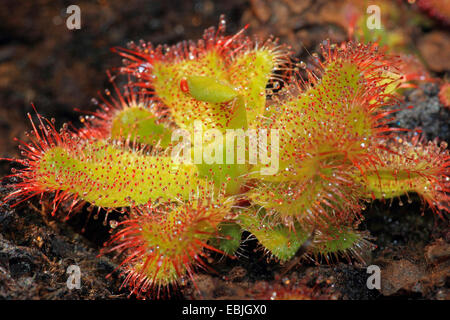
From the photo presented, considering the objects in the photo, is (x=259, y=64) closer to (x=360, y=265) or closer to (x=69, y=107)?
(x=360, y=265)

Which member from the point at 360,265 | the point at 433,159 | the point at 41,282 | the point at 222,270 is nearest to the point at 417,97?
the point at 433,159

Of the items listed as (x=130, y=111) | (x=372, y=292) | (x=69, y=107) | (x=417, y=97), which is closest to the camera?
(x=372, y=292)

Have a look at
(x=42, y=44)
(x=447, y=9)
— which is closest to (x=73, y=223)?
(x=42, y=44)

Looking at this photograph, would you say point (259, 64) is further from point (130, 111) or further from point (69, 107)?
point (69, 107)

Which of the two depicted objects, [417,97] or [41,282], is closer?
[41,282]

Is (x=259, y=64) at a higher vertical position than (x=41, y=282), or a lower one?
higher

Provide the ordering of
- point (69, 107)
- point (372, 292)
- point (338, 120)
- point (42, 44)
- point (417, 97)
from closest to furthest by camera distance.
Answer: point (338, 120) → point (372, 292) → point (417, 97) → point (69, 107) → point (42, 44)

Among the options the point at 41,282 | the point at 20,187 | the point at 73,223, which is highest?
Result: the point at 20,187
